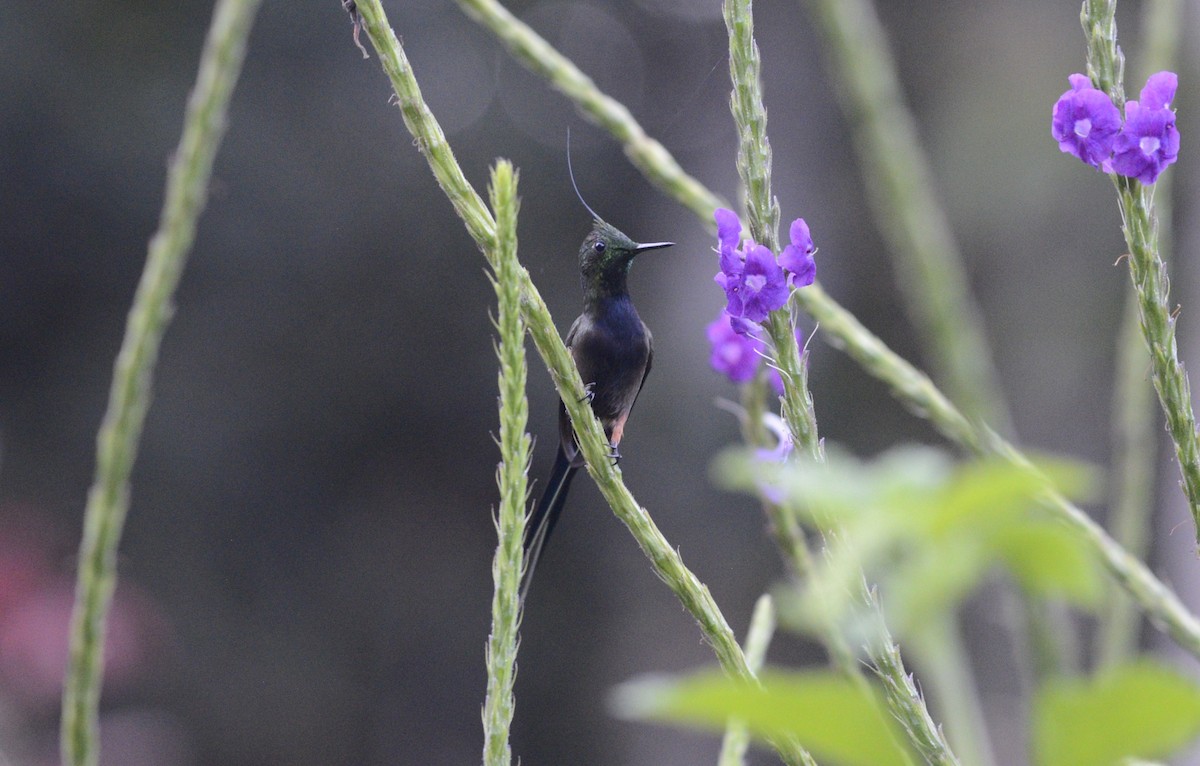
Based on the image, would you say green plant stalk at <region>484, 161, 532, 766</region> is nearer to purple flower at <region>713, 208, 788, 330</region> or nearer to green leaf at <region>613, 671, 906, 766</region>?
purple flower at <region>713, 208, 788, 330</region>

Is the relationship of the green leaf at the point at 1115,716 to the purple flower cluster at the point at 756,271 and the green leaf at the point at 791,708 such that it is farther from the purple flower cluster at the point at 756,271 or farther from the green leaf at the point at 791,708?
the purple flower cluster at the point at 756,271

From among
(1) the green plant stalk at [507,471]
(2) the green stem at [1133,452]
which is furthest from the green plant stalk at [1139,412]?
(1) the green plant stalk at [507,471]

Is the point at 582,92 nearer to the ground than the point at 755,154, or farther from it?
farther from it

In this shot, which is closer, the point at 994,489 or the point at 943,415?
the point at 994,489

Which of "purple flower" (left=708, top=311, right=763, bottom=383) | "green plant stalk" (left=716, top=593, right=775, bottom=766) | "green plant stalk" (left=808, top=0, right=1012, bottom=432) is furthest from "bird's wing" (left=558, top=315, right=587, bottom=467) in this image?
"green plant stalk" (left=808, top=0, right=1012, bottom=432)

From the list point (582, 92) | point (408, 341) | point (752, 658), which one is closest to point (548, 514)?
point (752, 658)

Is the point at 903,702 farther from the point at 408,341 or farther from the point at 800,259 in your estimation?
the point at 408,341

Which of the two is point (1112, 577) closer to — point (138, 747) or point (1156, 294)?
point (1156, 294)
